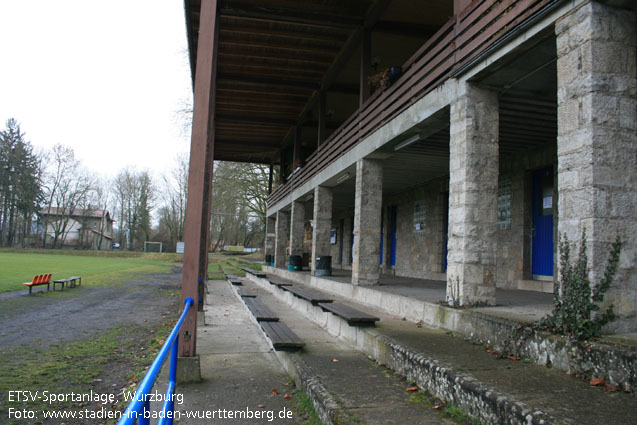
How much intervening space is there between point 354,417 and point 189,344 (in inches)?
89.8

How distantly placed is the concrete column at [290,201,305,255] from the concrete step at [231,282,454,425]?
11490 mm

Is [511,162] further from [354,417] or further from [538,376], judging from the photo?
[354,417]

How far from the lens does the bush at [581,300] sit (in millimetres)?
3338

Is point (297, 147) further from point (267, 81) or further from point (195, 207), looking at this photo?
point (195, 207)

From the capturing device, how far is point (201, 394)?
A: 4.18m

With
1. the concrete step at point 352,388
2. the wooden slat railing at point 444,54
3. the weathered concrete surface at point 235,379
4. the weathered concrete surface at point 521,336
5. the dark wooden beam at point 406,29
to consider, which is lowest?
the weathered concrete surface at point 235,379

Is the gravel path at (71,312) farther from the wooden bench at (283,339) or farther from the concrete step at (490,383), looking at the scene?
the concrete step at (490,383)

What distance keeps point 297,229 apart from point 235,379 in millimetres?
12800

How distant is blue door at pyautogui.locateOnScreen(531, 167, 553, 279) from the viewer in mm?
8062

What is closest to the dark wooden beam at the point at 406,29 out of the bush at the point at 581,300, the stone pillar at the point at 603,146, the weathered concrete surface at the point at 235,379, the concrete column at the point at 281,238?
the stone pillar at the point at 603,146

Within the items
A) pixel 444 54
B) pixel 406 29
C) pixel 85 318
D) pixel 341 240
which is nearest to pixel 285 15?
pixel 406 29

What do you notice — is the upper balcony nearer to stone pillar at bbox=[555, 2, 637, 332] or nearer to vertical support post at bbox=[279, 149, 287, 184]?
stone pillar at bbox=[555, 2, 637, 332]

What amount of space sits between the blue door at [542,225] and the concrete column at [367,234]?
3.03m

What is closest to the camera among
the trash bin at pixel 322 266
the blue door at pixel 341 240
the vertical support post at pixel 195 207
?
the vertical support post at pixel 195 207
